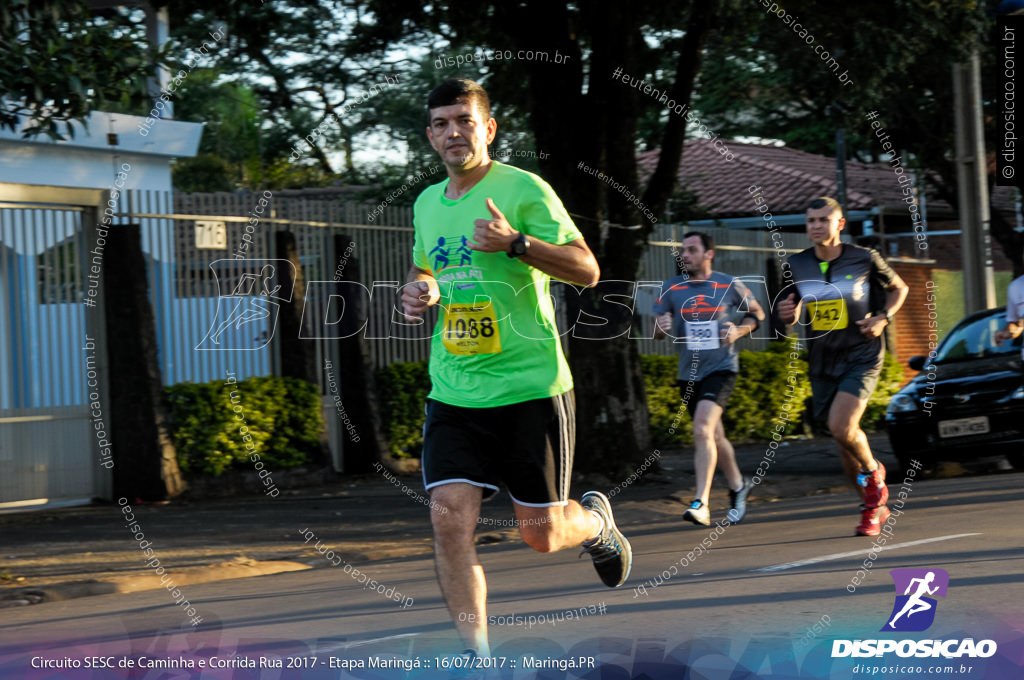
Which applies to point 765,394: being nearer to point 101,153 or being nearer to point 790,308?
point 101,153

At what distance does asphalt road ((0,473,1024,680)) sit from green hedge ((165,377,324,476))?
164 inches

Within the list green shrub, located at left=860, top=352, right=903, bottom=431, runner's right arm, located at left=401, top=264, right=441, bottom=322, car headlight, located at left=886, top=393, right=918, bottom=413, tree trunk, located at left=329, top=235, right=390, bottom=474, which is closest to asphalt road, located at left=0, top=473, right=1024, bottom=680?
runner's right arm, located at left=401, top=264, right=441, bottom=322

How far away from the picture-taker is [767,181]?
33094 mm

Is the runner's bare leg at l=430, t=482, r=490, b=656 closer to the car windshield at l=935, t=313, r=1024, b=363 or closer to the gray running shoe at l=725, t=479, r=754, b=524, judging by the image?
the gray running shoe at l=725, t=479, r=754, b=524

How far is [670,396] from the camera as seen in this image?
58.3 feet

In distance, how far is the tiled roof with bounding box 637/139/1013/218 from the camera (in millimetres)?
31844

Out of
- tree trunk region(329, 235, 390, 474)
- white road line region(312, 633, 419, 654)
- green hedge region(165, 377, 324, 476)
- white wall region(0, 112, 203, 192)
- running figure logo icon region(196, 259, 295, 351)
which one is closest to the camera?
white road line region(312, 633, 419, 654)

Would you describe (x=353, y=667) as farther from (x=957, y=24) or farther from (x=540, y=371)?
(x=957, y=24)

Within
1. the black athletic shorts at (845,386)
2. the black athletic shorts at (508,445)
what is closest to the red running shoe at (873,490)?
the black athletic shorts at (845,386)

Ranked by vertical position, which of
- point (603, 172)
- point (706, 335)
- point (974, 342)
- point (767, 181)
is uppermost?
point (767, 181)

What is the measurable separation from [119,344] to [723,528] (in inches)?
228

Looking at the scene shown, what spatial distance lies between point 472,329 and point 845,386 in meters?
4.33

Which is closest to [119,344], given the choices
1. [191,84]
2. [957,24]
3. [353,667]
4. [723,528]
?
[723,528]

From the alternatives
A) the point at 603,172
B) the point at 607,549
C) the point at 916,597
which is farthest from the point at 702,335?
the point at 607,549
